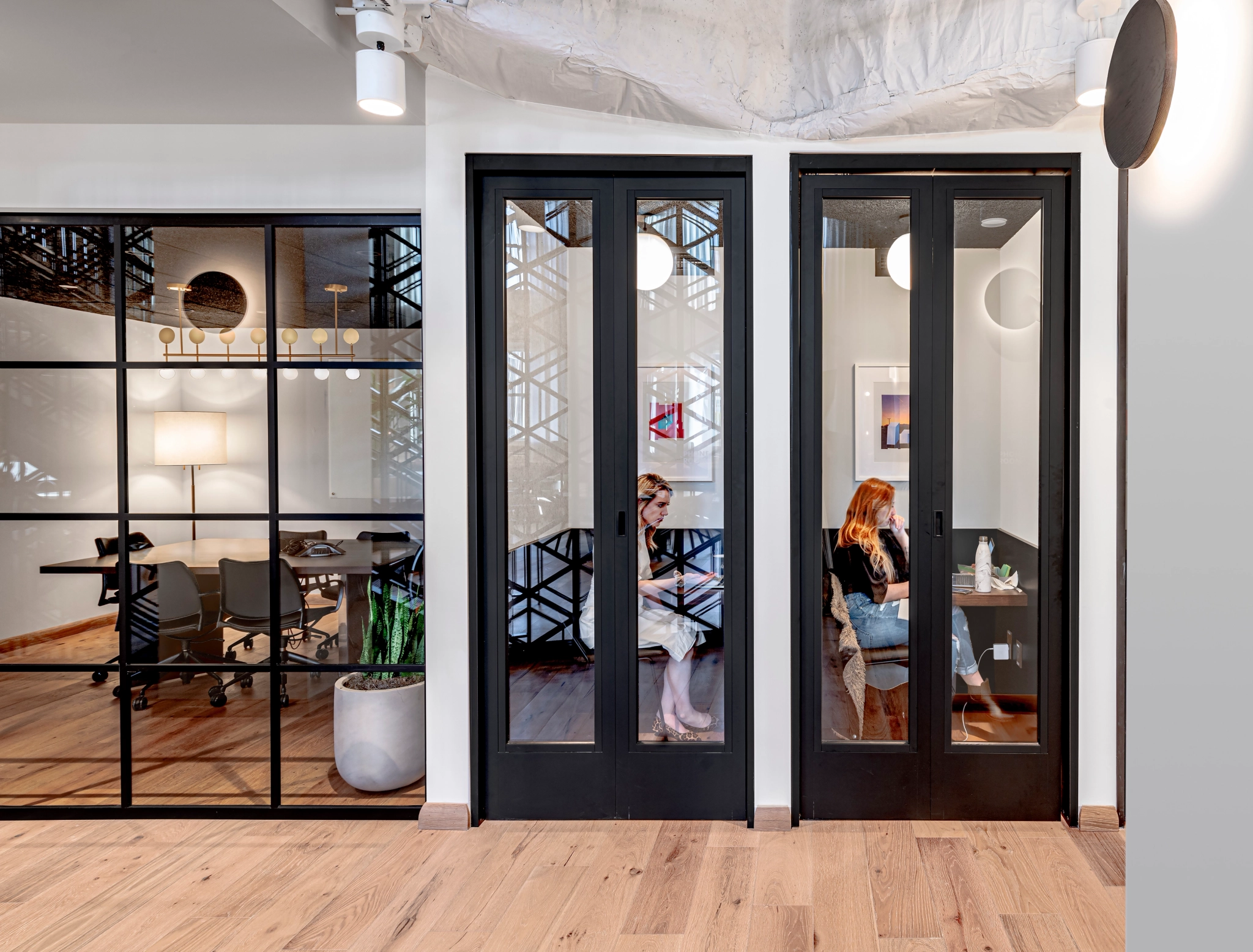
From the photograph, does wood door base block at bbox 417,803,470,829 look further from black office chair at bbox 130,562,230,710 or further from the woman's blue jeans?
the woman's blue jeans

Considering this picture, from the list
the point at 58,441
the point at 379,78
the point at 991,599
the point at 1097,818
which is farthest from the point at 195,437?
the point at 1097,818

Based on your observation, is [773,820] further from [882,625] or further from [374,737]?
[374,737]

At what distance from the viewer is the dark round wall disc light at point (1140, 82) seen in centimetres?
101

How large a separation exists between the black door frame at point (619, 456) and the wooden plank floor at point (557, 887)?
176 millimetres

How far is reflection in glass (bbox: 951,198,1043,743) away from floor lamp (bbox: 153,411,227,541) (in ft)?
8.90

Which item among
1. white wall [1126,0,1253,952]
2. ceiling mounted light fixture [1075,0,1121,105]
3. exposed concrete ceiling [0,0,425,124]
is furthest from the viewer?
exposed concrete ceiling [0,0,425,124]

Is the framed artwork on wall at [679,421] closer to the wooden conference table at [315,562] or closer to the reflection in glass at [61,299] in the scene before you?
the wooden conference table at [315,562]

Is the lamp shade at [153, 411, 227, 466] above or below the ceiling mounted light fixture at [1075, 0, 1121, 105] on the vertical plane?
below

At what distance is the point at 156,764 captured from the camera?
106 inches

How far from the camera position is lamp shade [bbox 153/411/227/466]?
Answer: 2.61 m

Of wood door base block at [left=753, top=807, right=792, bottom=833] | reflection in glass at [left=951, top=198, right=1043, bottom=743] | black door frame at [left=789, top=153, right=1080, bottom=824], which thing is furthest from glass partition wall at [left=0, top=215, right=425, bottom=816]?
reflection in glass at [left=951, top=198, right=1043, bottom=743]

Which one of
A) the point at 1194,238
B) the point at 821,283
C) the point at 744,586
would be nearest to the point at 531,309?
the point at 821,283

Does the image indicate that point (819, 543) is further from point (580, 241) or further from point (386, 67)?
point (386, 67)

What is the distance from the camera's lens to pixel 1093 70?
6.04 feet
